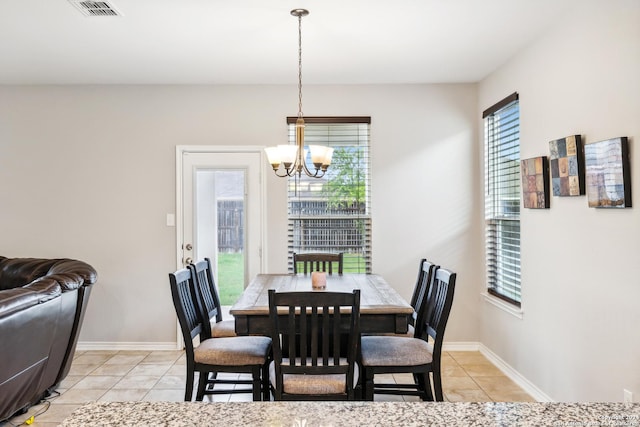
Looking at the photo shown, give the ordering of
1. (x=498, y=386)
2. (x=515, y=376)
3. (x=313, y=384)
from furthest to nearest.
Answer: (x=515, y=376)
(x=498, y=386)
(x=313, y=384)

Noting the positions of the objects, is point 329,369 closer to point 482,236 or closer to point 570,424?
point 570,424

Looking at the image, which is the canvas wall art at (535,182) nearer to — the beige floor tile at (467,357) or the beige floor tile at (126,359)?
the beige floor tile at (467,357)

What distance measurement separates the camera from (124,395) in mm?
3539

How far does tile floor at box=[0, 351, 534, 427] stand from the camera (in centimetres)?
339

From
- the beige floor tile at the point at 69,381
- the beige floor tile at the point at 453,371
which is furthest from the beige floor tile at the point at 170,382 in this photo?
the beige floor tile at the point at 453,371

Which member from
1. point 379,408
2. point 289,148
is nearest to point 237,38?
point 289,148

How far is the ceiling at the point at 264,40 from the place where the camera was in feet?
9.62

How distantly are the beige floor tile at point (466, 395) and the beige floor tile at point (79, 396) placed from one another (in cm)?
250

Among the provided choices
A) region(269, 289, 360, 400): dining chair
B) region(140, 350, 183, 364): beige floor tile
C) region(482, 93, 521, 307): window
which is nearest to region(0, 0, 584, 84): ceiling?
region(482, 93, 521, 307): window

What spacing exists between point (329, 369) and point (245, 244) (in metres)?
2.43

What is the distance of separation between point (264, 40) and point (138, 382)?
278 centimetres

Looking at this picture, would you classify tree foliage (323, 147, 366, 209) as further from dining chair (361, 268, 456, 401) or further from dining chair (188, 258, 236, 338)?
dining chair (361, 268, 456, 401)

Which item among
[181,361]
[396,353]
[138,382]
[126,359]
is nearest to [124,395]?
[138,382]

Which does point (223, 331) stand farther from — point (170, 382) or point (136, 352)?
point (136, 352)
